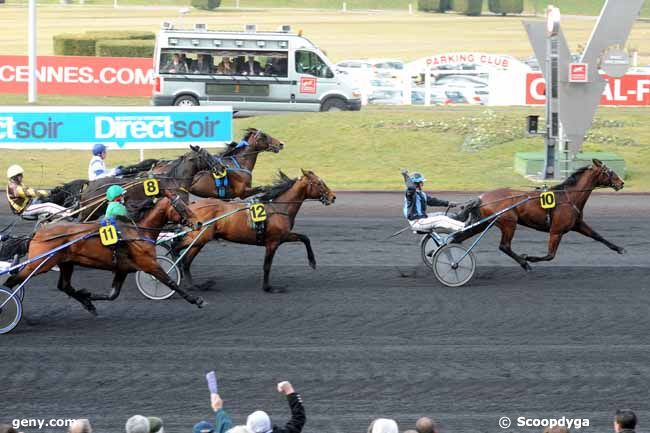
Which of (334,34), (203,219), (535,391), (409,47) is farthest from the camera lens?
(334,34)

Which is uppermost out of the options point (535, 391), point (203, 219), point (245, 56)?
point (245, 56)

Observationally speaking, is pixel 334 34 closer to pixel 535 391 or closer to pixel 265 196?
pixel 265 196

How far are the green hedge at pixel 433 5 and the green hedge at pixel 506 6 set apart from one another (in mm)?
3376

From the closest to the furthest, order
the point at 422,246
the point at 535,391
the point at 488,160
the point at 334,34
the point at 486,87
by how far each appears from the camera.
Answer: the point at 535,391 < the point at 422,246 < the point at 488,160 < the point at 486,87 < the point at 334,34

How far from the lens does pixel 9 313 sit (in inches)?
422

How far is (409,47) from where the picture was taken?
52.5 metres

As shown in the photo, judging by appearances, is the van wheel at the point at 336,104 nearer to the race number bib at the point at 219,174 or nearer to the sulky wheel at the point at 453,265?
the race number bib at the point at 219,174

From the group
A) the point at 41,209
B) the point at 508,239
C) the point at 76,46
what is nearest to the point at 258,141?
the point at 41,209

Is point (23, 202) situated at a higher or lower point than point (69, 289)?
higher

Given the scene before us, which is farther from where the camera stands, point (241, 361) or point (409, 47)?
point (409, 47)

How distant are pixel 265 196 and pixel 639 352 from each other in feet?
15.2

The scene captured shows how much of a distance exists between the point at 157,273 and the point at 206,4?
5761cm

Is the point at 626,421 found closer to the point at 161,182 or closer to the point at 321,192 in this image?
the point at 321,192

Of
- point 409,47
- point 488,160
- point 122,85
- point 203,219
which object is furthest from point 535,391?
point 409,47
